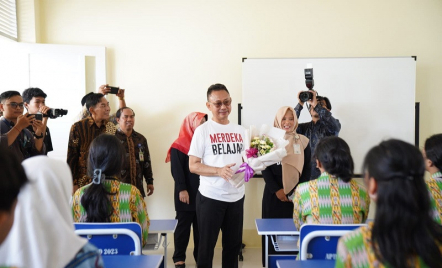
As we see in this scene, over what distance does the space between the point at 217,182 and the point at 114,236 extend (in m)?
0.96

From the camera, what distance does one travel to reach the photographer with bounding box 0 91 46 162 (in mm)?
2758

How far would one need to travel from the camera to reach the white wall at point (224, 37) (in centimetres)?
413

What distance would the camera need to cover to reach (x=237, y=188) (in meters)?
2.59

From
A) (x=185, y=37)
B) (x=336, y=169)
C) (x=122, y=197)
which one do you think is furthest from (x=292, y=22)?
(x=122, y=197)

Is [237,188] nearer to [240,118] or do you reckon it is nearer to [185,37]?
[240,118]

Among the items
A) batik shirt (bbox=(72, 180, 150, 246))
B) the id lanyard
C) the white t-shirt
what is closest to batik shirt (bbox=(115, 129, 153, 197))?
the id lanyard

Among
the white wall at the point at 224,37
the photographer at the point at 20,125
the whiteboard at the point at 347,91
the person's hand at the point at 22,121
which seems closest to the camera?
the person's hand at the point at 22,121

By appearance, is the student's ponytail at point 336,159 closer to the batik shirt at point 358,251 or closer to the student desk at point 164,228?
the batik shirt at point 358,251

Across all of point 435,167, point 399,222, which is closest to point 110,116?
point 435,167

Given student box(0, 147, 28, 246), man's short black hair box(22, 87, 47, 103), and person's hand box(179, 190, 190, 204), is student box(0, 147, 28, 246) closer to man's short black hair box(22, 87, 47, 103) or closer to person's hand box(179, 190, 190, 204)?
person's hand box(179, 190, 190, 204)

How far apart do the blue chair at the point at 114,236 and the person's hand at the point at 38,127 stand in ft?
5.03

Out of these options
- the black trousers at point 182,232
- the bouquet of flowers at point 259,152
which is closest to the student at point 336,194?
the bouquet of flowers at point 259,152

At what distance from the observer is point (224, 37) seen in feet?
13.6

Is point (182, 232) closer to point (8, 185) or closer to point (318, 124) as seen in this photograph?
point (318, 124)
